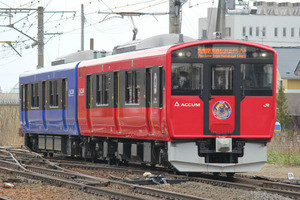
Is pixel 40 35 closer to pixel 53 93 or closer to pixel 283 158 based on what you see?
pixel 53 93

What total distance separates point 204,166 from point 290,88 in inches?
2253

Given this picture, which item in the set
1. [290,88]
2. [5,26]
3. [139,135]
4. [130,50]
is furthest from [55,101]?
[290,88]

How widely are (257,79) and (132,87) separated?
3.15m

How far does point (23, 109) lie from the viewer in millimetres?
26531

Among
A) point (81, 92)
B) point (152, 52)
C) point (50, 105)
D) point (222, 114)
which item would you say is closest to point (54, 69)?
point (50, 105)

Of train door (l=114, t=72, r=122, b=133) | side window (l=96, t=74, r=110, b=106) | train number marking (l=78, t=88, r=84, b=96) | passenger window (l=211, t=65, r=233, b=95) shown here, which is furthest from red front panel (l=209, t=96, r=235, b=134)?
train number marking (l=78, t=88, r=84, b=96)

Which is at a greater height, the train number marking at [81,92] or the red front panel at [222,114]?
the train number marking at [81,92]

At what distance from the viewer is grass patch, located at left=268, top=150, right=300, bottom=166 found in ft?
66.1

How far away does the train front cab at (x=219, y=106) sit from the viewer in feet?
50.8

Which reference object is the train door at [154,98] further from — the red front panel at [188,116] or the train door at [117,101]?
the train door at [117,101]

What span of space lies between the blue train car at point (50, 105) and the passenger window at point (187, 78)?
20.8ft

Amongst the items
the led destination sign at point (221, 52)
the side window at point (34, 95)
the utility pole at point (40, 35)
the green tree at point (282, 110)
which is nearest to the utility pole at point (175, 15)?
the side window at point (34, 95)

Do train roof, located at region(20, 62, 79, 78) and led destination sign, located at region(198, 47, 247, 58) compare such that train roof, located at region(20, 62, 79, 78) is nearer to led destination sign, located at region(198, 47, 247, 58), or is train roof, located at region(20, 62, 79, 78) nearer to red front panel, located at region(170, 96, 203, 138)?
led destination sign, located at region(198, 47, 247, 58)

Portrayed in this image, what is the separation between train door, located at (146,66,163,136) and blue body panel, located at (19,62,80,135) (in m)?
5.23
